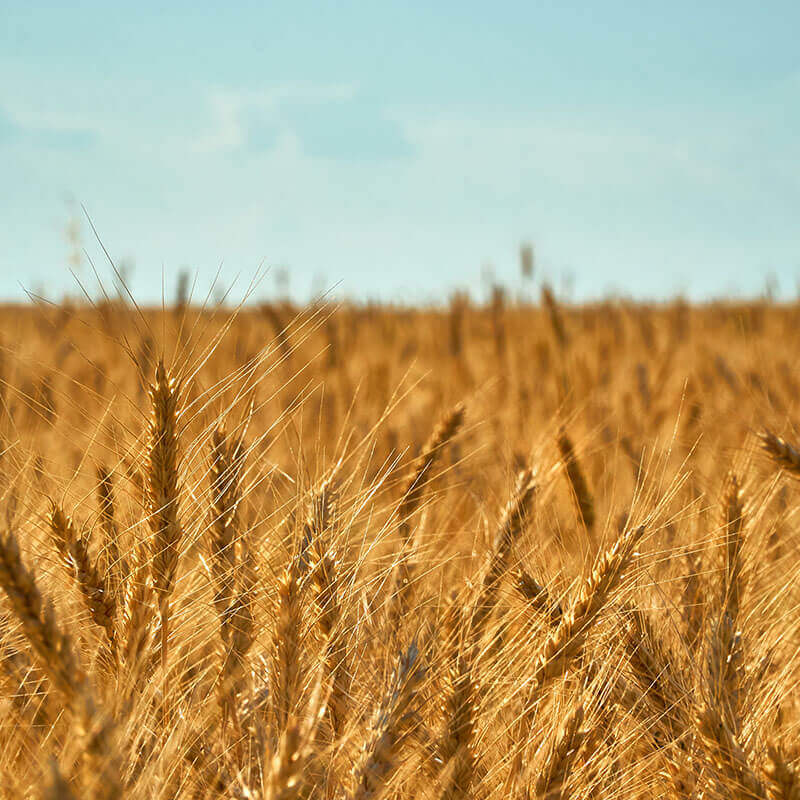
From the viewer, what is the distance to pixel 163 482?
3.30ft

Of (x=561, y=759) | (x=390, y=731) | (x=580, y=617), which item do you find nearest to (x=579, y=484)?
(x=580, y=617)

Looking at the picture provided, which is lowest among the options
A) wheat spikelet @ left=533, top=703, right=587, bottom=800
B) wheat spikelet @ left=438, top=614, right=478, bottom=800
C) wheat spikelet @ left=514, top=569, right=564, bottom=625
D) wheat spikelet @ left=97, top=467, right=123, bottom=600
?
wheat spikelet @ left=533, top=703, right=587, bottom=800

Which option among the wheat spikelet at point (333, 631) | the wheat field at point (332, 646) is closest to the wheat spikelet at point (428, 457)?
the wheat field at point (332, 646)

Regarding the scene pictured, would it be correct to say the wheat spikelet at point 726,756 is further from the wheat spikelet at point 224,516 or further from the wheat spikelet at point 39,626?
A: the wheat spikelet at point 39,626

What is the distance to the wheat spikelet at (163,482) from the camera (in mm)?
1000

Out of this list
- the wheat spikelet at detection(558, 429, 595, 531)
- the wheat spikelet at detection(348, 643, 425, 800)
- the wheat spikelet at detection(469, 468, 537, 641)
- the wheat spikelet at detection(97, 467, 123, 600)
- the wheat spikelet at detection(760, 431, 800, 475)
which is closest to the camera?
the wheat spikelet at detection(348, 643, 425, 800)

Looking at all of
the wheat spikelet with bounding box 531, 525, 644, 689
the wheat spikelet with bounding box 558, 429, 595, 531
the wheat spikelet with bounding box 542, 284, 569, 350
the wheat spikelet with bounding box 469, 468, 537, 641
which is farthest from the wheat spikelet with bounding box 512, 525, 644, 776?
the wheat spikelet with bounding box 542, 284, 569, 350

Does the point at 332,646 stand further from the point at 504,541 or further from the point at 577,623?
the point at 504,541

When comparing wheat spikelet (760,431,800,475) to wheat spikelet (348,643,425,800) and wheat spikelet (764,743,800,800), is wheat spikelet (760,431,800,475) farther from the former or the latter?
wheat spikelet (348,643,425,800)

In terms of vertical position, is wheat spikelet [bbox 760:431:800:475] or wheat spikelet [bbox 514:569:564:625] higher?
wheat spikelet [bbox 760:431:800:475]

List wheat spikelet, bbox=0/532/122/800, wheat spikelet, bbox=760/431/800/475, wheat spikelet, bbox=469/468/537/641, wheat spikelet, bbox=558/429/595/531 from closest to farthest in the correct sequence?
wheat spikelet, bbox=0/532/122/800, wheat spikelet, bbox=469/468/537/641, wheat spikelet, bbox=760/431/800/475, wheat spikelet, bbox=558/429/595/531

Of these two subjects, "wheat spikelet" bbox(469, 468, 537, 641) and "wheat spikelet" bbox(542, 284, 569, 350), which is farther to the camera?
"wheat spikelet" bbox(542, 284, 569, 350)

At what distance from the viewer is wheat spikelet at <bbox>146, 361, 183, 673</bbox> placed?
1.00m

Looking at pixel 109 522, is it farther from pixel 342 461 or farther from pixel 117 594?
pixel 342 461
